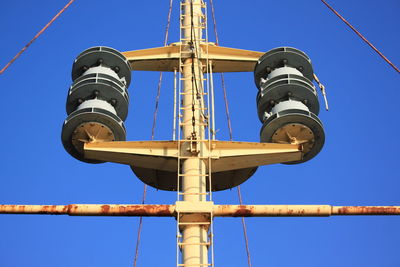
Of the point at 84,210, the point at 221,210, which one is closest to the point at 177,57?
the point at 221,210

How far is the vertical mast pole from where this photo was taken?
42.4 feet

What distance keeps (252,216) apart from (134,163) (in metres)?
3.00

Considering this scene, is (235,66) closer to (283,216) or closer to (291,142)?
(291,142)

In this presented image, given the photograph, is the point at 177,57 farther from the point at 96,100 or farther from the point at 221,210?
→ the point at 221,210

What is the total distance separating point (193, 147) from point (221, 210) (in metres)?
1.91

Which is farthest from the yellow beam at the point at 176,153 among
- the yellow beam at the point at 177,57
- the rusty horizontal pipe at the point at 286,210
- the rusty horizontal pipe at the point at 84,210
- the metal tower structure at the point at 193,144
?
the yellow beam at the point at 177,57

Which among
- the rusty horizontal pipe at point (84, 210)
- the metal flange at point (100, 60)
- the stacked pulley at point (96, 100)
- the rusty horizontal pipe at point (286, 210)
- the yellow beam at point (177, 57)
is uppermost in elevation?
the yellow beam at point (177, 57)

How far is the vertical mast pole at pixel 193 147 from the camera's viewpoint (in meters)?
12.9

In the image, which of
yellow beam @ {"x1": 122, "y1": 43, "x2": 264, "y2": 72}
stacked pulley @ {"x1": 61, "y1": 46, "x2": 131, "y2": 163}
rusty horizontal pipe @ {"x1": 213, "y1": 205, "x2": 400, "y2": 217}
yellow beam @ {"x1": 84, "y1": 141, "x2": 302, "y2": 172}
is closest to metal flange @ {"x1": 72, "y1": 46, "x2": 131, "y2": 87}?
stacked pulley @ {"x1": 61, "y1": 46, "x2": 131, "y2": 163}

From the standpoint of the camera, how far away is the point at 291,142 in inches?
586

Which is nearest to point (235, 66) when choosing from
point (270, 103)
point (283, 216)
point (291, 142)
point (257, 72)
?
point (257, 72)

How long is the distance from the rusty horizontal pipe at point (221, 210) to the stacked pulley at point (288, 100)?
2.49m

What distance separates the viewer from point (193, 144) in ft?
46.8

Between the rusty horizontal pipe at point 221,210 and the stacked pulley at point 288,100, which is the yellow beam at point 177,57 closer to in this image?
the stacked pulley at point 288,100
